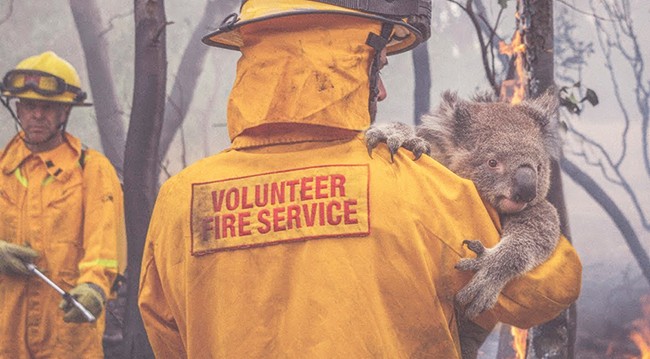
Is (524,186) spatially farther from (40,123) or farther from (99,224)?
(40,123)

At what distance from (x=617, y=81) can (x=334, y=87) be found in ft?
11.5

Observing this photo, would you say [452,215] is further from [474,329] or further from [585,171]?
[585,171]

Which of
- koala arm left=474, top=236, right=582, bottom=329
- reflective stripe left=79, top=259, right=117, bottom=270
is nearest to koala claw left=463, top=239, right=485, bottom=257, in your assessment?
koala arm left=474, top=236, right=582, bottom=329

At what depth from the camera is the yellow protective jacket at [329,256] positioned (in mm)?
1791

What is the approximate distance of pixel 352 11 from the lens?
72.9 inches

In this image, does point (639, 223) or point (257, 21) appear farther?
point (639, 223)

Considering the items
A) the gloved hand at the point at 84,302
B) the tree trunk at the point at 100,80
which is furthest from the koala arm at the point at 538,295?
the tree trunk at the point at 100,80

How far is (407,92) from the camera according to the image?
5379 mm

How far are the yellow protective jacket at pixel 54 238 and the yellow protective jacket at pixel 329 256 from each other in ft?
7.37

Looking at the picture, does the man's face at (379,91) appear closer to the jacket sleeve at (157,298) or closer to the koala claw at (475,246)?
the koala claw at (475,246)

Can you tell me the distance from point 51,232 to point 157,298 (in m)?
2.18

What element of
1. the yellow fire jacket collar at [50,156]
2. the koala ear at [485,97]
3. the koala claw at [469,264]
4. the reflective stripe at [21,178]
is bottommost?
the koala claw at [469,264]

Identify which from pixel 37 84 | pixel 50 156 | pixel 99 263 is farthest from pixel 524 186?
pixel 37 84

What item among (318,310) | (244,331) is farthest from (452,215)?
(244,331)
